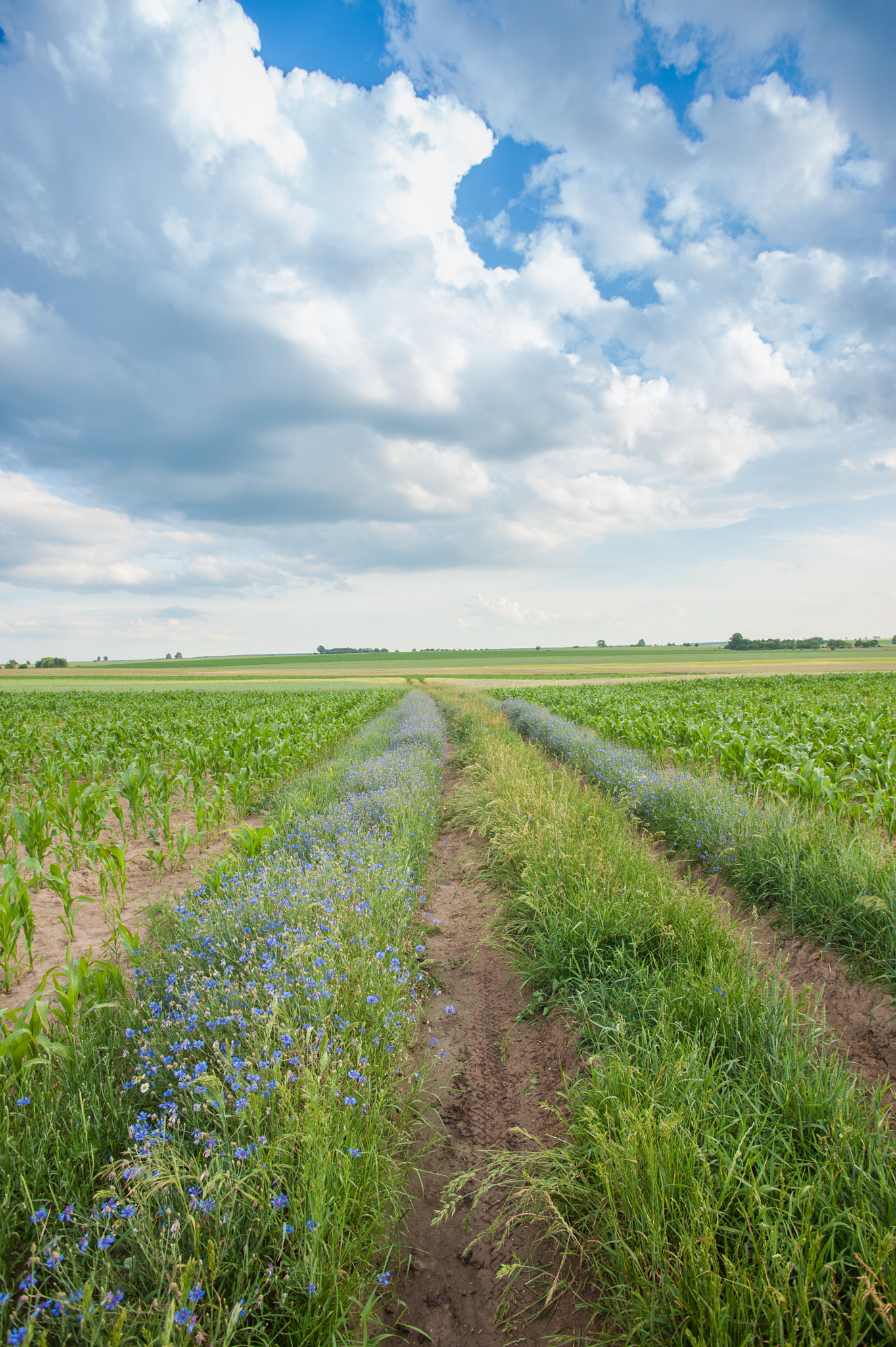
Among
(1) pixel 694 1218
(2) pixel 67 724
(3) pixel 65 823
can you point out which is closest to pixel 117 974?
(1) pixel 694 1218

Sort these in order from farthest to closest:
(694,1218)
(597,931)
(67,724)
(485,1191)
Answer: (67,724), (597,931), (485,1191), (694,1218)

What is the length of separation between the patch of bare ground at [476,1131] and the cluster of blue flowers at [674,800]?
9.25 feet

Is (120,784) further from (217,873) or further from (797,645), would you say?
(797,645)

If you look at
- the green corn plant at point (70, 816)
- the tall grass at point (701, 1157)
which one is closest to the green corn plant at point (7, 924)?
the green corn plant at point (70, 816)

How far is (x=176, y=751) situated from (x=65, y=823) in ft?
14.6

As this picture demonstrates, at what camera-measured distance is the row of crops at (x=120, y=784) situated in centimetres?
587

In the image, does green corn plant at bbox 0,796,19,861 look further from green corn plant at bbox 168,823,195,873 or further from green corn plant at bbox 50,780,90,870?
green corn plant at bbox 168,823,195,873

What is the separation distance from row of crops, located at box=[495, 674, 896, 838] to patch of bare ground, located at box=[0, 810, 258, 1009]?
7.73 meters

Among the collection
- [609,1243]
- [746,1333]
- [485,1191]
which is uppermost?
[746,1333]

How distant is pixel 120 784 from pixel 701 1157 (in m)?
8.63

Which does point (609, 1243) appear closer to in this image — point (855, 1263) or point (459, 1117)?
point (855, 1263)

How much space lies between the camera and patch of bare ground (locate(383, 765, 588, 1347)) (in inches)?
90.6

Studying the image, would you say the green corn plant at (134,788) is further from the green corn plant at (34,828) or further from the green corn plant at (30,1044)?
the green corn plant at (30,1044)

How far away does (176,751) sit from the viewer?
→ 12.2m
